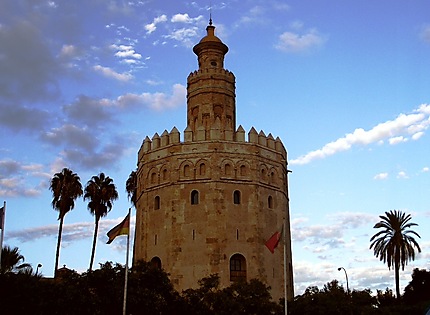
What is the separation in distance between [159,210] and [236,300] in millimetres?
11219

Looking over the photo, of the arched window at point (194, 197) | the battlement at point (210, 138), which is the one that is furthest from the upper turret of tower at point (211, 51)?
the arched window at point (194, 197)

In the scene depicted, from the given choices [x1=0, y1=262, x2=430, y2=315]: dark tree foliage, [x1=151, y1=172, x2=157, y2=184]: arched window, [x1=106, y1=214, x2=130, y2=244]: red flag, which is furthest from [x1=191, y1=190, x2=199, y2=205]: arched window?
[x1=106, y1=214, x2=130, y2=244]: red flag

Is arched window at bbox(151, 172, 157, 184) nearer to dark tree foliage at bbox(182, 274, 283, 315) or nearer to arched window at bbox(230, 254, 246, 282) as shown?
arched window at bbox(230, 254, 246, 282)

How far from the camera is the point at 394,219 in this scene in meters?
45.3

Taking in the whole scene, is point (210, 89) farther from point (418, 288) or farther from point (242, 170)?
point (418, 288)

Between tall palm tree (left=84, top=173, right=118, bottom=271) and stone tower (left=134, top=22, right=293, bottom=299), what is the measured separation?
27.1 feet

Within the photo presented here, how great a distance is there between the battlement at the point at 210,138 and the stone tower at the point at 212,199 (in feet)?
0.22

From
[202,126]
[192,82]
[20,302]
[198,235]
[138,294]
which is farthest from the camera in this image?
[192,82]

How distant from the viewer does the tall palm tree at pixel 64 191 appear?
48.4 metres

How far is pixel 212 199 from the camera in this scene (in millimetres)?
39344

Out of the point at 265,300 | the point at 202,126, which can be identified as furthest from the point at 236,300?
the point at 202,126

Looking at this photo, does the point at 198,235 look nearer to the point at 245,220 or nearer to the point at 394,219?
the point at 245,220

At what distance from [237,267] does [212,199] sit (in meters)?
4.57

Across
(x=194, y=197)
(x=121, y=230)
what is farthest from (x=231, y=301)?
(x=194, y=197)
